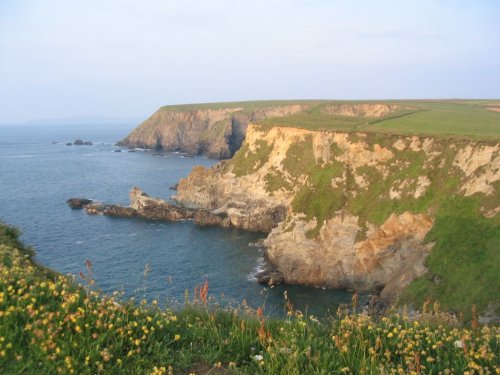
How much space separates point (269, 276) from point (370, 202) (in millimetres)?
15282

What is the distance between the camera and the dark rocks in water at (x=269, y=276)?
168ft

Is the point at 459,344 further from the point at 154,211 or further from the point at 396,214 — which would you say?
the point at 154,211

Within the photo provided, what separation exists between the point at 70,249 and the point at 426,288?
4497 centimetres

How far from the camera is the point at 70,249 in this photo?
60938 mm

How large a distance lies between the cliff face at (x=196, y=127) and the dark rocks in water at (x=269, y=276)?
114 meters

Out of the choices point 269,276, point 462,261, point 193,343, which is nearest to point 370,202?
point 462,261

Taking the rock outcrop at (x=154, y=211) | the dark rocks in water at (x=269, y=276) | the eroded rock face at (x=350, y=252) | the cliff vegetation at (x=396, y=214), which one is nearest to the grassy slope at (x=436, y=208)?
the cliff vegetation at (x=396, y=214)

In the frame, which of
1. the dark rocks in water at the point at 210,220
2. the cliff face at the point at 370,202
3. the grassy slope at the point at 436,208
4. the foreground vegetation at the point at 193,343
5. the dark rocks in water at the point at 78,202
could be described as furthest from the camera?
the dark rocks in water at the point at 78,202

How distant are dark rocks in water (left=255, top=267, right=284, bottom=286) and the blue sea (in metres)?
0.87

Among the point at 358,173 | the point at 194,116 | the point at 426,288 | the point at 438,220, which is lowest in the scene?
the point at 426,288

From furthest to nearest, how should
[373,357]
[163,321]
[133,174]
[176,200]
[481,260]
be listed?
[133,174] → [176,200] → [481,260] → [163,321] → [373,357]

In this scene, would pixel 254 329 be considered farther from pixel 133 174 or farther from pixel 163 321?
pixel 133 174

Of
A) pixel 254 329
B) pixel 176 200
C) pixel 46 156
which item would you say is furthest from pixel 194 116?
pixel 254 329

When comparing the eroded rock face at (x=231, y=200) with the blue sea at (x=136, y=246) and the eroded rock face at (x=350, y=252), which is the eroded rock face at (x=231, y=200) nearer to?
the blue sea at (x=136, y=246)
